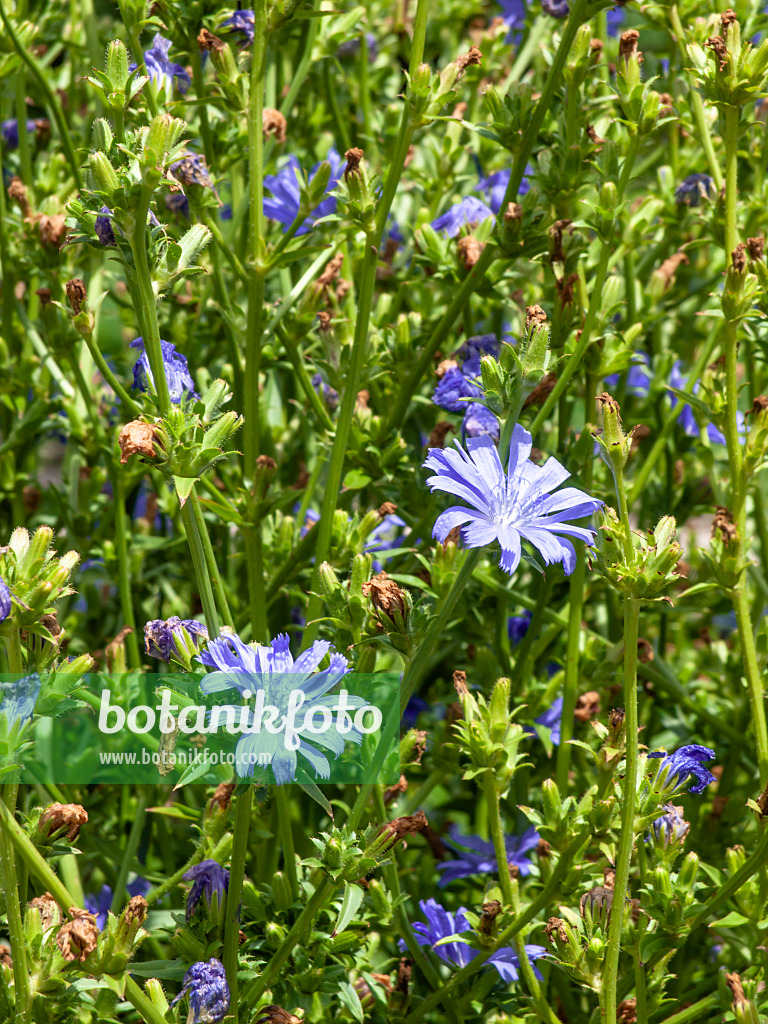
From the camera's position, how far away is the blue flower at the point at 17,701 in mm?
1347

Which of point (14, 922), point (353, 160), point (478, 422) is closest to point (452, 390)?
point (478, 422)

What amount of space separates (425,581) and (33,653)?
2.25 feet

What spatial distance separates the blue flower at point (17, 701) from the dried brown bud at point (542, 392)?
954 millimetres

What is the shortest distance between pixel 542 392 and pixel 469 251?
30 cm

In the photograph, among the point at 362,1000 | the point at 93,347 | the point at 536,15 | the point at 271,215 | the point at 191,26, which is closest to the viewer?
the point at 93,347

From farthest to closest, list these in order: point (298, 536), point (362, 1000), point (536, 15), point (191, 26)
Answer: point (536, 15) < point (298, 536) < point (191, 26) < point (362, 1000)

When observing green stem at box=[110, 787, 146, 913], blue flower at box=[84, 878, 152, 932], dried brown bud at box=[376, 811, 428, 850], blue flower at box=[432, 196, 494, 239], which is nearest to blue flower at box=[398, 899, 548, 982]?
dried brown bud at box=[376, 811, 428, 850]

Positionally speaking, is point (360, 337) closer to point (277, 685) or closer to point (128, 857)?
point (277, 685)

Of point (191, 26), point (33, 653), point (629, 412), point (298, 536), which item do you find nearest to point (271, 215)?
point (191, 26)

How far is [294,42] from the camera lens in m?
2.72

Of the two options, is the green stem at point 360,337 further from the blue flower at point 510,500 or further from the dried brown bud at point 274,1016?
the dried brown bud at point 274,1016

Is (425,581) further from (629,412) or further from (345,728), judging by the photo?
(629,412)

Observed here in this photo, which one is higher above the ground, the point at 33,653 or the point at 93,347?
the point at 93,347

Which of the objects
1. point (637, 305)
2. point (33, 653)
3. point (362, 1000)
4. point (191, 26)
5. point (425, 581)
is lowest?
point (362, 1000)
